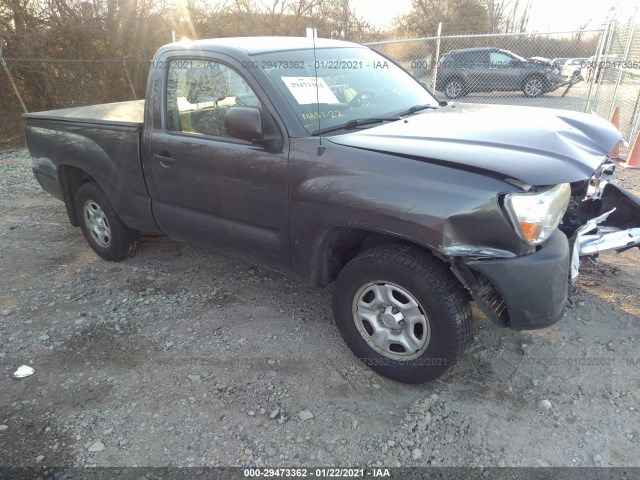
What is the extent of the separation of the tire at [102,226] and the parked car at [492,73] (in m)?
11.6

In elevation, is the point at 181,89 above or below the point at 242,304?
above

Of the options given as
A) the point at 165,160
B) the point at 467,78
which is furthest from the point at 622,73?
the point at 165,160

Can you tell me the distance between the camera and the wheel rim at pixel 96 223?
4.28m

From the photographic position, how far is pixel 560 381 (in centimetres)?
267

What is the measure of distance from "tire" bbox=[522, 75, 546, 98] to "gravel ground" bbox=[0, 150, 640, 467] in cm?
1203

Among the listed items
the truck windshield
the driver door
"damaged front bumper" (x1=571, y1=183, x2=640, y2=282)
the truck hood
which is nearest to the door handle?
the driver door

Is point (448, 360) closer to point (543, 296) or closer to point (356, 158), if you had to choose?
point (543, 296)

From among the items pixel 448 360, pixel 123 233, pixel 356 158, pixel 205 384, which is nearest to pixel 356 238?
pixel 356 158

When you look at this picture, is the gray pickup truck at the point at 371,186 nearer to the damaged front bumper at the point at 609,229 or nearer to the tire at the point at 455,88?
the damaged front bumper at the point at 609,229

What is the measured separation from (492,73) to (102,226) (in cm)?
1326

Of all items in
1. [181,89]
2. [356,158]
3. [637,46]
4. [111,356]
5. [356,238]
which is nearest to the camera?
[356,158]

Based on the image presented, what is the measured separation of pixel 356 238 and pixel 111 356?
5.95ft

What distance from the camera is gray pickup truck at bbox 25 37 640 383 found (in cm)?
221

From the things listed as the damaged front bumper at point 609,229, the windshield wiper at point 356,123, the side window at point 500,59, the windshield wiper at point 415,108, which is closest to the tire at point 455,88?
the side window at point 500,59
